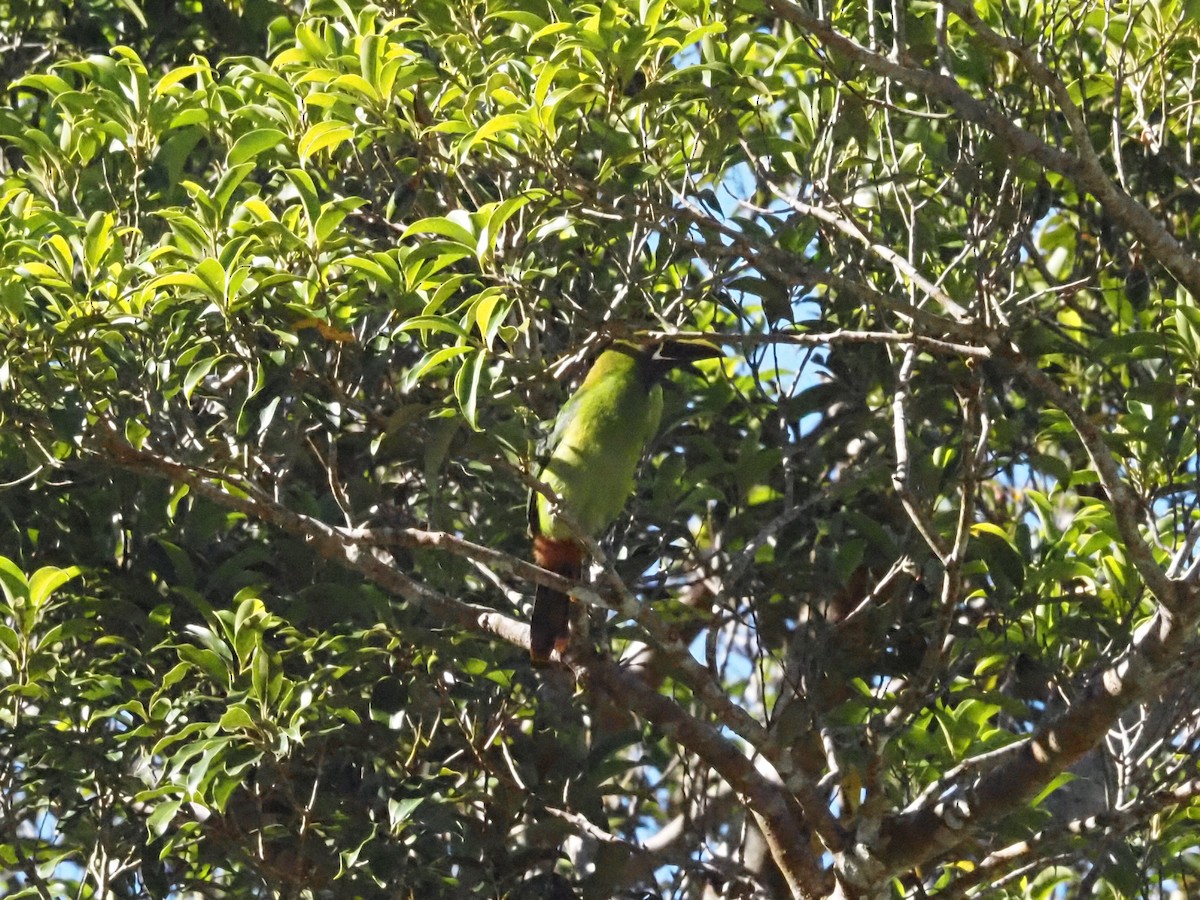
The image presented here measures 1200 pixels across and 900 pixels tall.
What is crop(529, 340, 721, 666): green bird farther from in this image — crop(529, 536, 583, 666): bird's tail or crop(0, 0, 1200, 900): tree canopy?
crop(529, 536, 583, 666): bird's tail

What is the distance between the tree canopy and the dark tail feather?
0.06m

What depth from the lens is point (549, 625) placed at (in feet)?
12.9

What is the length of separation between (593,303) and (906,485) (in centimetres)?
125

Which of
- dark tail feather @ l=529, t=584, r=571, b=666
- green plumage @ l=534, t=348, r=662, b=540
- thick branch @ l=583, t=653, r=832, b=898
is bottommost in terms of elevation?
thick branch @ l=583, t=653, r=832, b=898

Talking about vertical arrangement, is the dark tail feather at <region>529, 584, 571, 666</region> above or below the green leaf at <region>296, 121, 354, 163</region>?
below

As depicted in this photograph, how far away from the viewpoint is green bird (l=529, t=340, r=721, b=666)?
4.34 m

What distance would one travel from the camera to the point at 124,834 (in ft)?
12.9

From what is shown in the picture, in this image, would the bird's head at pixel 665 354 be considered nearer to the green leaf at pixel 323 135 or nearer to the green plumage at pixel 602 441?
the green plumage at pixel 602 441

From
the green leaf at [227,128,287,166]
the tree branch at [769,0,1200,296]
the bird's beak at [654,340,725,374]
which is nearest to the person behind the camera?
the tree branch at [769,0,1200,296]

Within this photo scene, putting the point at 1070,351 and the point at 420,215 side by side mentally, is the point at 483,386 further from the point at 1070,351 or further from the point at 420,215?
the point at 1070,351

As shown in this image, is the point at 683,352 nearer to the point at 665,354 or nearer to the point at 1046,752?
the point at 665,354

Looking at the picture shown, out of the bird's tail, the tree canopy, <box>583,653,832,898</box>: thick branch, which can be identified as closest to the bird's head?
the tree canopy

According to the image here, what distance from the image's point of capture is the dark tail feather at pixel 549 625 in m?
3.92

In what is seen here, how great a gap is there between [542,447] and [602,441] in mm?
573
